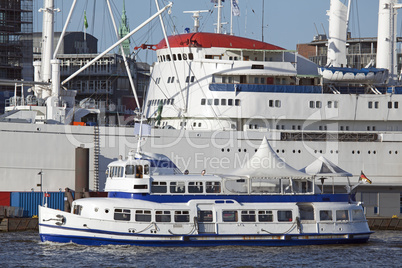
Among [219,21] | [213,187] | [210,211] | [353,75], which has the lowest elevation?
[210,211]

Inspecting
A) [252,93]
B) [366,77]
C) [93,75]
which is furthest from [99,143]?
[93,75]

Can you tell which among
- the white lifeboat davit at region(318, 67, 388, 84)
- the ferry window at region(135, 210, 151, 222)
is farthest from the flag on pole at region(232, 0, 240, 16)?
the ferry window at region(135, 210, 151, 222)

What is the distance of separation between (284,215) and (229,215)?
2.48 m

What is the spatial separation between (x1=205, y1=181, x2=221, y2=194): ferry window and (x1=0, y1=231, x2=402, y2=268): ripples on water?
260 centimetres

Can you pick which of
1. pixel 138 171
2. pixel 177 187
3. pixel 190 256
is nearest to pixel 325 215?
pixel 177 187

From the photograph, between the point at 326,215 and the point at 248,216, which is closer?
the point at 248,216

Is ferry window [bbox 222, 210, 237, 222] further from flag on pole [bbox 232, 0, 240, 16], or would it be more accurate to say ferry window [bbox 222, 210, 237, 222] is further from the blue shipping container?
flag on pole [bbox 232, 0, 240, 16]

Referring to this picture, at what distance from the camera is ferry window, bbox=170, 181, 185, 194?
112ft

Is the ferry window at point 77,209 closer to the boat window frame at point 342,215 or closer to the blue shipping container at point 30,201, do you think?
the blue shipping container at point 30,201

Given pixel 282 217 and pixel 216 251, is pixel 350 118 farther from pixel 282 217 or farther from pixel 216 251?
pixel 216 251

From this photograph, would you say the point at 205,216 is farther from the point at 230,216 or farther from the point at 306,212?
the point at 306,212

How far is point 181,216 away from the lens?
33625mm

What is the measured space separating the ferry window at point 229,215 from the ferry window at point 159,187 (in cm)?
275

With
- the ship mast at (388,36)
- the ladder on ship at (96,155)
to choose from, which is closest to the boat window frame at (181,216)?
the ladder on ship at (96,155)
